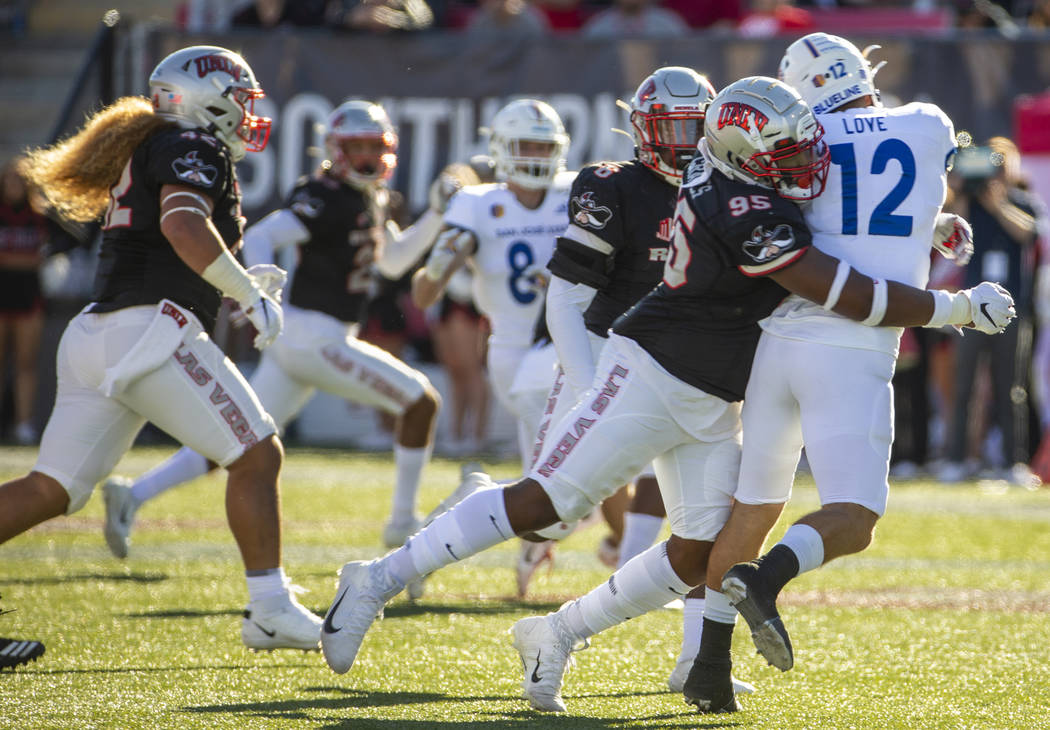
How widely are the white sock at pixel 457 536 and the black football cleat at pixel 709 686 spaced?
1.90 feet

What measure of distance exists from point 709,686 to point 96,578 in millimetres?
3036

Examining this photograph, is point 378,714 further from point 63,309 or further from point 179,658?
point 63,309

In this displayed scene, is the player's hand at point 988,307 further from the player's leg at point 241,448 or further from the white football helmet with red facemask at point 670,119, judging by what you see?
the player's leg at point 241,448

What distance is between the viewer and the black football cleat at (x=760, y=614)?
3.31 meters

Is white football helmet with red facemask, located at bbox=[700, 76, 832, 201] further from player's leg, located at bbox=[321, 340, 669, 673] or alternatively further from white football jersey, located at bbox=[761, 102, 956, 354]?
player's leg, located at bbox=[321, 340, 669, 673]

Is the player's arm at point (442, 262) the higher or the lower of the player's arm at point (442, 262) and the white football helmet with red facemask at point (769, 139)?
the lower

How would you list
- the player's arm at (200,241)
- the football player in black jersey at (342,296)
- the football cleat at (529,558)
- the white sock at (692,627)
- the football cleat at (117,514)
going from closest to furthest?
1. the white sock at (692,627)
2. the player's arm at (200,241)
3. the football cleat at (529,558)
4. the football cleat at (117,514)
5. the football player in black jersey at (342,296)

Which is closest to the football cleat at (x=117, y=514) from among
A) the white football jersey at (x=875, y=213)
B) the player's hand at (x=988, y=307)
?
the white football jersey at (x=875, y=213)

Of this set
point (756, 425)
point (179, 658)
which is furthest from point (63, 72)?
point (756, 425)

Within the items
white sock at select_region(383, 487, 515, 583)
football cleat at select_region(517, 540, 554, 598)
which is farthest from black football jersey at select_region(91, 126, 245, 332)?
football cleat at select_region(517, 540, 554, 598)

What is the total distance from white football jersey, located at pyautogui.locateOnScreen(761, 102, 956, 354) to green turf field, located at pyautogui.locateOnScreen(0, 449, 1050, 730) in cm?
100

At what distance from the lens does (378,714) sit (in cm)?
370

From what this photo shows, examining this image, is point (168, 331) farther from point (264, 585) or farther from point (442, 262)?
point (442, 262)

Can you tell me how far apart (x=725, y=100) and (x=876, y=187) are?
43cm
